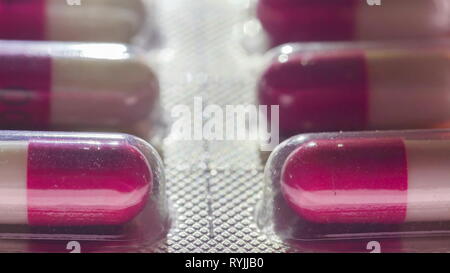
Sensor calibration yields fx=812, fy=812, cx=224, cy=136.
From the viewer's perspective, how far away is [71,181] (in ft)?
3.50

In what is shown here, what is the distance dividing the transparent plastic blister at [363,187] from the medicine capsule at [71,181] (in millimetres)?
207

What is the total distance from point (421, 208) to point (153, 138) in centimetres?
44

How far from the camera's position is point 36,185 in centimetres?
107

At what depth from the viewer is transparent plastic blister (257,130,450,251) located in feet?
3.56

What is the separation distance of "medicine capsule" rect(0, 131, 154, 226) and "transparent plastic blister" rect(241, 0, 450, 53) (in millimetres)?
474

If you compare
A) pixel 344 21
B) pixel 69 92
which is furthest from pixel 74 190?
pixel 344 21

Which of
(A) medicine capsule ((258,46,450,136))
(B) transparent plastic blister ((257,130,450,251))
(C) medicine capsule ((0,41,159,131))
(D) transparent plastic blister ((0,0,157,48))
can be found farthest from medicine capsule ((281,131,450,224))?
(D) transparent plastic blister ((0,0,157,48))

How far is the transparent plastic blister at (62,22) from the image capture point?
142cm

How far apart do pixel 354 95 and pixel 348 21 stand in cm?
25

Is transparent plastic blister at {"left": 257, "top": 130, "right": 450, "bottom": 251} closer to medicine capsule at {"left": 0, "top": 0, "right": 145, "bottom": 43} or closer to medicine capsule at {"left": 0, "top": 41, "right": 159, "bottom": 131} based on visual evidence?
medicine capsule at {"left": 0, "top": 41, "right": 159, "bottom": 131}

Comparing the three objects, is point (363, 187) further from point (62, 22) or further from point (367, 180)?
point (62, 22)

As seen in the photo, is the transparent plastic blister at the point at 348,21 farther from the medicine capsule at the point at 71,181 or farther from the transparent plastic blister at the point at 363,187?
the medicine capsule at the point at 71,181
